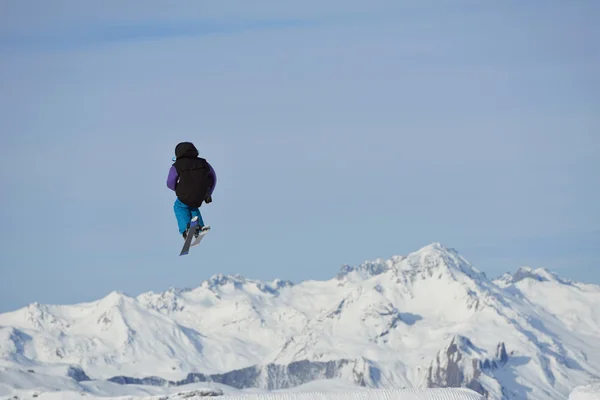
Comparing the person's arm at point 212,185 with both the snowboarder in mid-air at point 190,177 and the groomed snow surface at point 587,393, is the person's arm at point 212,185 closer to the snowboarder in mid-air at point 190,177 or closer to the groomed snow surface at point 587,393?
the snowboarder in mid-air at point 190,177

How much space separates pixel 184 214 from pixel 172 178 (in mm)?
2470

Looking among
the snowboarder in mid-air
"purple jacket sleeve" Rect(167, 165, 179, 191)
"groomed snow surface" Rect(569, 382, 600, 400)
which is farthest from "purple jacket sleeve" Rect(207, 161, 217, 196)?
"groomed snow surface" Rect(569, 382, 600, 400)

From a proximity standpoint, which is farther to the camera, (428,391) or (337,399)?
(337,399)

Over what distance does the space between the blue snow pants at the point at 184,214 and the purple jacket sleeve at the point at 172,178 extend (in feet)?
5.62

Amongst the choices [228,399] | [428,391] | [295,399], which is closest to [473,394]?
[428,391]

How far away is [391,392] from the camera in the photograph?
4134 inches

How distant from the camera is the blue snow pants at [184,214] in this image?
6022 centimetres

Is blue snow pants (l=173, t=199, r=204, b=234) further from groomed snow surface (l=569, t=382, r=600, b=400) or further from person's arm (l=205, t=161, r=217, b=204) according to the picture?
groomed snow surface (l=569, t=382, r=600, b=400)

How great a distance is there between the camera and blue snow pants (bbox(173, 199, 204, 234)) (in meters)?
60.2

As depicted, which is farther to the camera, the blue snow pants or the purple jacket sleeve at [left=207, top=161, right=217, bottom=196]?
the blue snow pants

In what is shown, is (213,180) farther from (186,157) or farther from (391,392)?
(391,392)

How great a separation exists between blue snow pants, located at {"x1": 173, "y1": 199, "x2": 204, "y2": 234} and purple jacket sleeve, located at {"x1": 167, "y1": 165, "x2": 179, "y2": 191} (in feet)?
5.62

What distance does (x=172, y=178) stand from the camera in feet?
192

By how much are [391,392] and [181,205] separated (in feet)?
159
